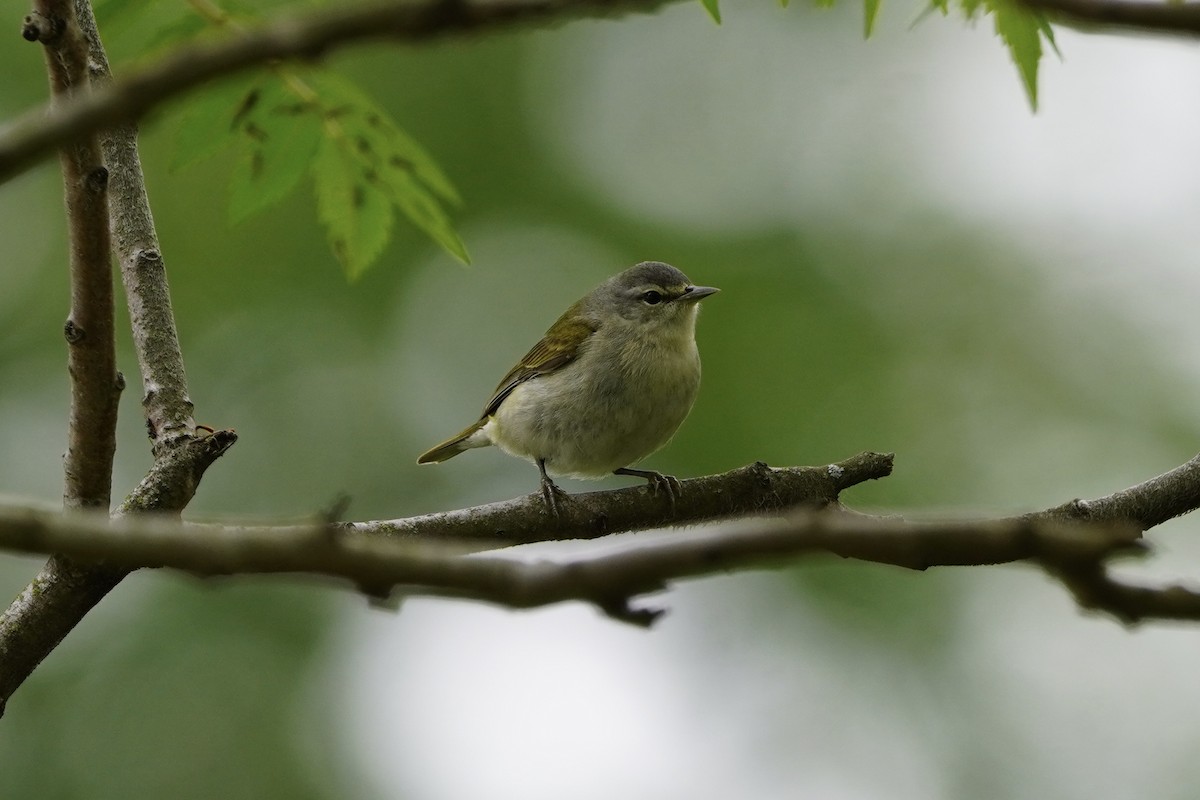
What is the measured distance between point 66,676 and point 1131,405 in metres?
9.43

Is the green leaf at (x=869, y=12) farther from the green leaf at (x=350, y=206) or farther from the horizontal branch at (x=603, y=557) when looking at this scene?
the horizontal branch at (x=603, y=557)

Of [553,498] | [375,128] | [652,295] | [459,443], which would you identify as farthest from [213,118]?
[459,443]

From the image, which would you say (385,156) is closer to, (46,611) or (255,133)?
(255,133)

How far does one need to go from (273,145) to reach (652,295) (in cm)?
440

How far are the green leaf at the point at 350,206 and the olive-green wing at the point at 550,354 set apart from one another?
3.81 m

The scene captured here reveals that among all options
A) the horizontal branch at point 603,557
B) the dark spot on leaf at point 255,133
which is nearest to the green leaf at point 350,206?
the dark spot on leaf at point 255,133

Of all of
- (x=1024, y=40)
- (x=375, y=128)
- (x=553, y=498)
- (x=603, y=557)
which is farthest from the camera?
(x=553, y=498)

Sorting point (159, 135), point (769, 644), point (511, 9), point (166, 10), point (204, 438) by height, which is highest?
point (511, 9)

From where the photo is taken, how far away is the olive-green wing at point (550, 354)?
6625 mm

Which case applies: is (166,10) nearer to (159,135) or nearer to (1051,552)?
(159,135)

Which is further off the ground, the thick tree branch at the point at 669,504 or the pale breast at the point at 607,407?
the thick tree branch at the point at 669,504

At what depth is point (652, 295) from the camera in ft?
23.1

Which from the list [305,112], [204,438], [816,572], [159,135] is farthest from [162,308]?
[816,572]

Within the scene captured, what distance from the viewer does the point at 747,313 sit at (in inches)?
365
